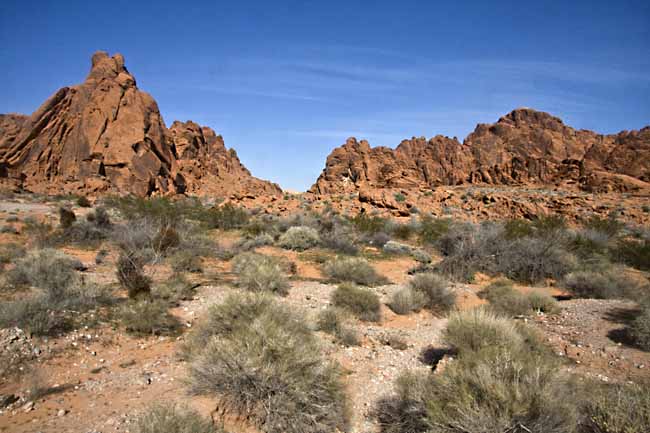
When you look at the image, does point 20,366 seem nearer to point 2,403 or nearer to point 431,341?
point 2,403

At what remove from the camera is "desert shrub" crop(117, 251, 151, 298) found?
7.85 m

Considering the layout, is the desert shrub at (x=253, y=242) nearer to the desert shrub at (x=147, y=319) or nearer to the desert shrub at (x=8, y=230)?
the desert shrub at (x=147, y=319)

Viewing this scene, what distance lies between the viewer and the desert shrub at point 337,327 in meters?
6.46

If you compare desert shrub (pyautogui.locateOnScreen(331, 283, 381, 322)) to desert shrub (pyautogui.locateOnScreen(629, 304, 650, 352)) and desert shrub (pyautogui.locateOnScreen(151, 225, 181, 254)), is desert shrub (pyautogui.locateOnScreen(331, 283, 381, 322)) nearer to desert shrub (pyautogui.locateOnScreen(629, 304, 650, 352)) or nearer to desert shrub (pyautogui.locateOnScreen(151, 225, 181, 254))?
desert shrub (pyautogui.locateOnScreen(629, 304, 650, 352))

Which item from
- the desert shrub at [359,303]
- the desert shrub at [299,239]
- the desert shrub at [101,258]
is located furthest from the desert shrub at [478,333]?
the desert shrub at [299,239]

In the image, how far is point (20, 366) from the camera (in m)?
4.82

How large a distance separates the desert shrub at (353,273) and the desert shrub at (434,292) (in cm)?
193

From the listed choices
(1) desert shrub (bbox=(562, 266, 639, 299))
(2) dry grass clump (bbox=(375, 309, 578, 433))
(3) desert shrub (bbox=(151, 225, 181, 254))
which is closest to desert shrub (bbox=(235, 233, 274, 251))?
(3) desert shrub (bbox=(151, 225, 181, 254))

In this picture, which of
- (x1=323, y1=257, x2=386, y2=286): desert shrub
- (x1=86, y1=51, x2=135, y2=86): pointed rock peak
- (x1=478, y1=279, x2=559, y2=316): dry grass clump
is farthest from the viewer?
(x1=86, y1=51, x2=135, y2=86): pointed rock peak

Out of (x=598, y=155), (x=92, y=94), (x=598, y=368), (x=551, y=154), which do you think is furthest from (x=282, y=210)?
(x=551, y=154)

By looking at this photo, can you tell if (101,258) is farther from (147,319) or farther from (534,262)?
(534,262)

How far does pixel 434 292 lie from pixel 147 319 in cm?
649

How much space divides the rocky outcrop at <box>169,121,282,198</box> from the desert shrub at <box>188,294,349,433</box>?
162ft

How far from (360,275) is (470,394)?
8.16 meters
